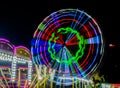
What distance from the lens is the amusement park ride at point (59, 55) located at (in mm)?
14359

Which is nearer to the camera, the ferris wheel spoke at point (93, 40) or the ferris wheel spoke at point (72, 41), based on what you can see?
the ferris wheel spoke at point (93, 40)

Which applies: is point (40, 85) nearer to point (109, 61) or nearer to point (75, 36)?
point (75, 36)

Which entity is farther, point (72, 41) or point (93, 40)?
point (72, 41)

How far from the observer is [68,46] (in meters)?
15.3

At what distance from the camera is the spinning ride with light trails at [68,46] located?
14.1m

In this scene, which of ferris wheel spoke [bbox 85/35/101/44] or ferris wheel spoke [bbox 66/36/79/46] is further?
ferris wheel spoke [bbox 66/36/79/46]

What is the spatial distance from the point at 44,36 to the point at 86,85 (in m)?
3.56

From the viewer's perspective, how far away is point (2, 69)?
16281 millimetres

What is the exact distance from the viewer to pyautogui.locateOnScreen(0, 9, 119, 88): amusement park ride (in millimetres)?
14359

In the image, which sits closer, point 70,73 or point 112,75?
point 70,73

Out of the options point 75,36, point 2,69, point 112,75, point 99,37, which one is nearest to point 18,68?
point 2,69

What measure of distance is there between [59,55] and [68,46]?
1.96ft

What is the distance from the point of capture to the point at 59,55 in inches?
606

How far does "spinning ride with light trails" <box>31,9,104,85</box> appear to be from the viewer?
14133mm
